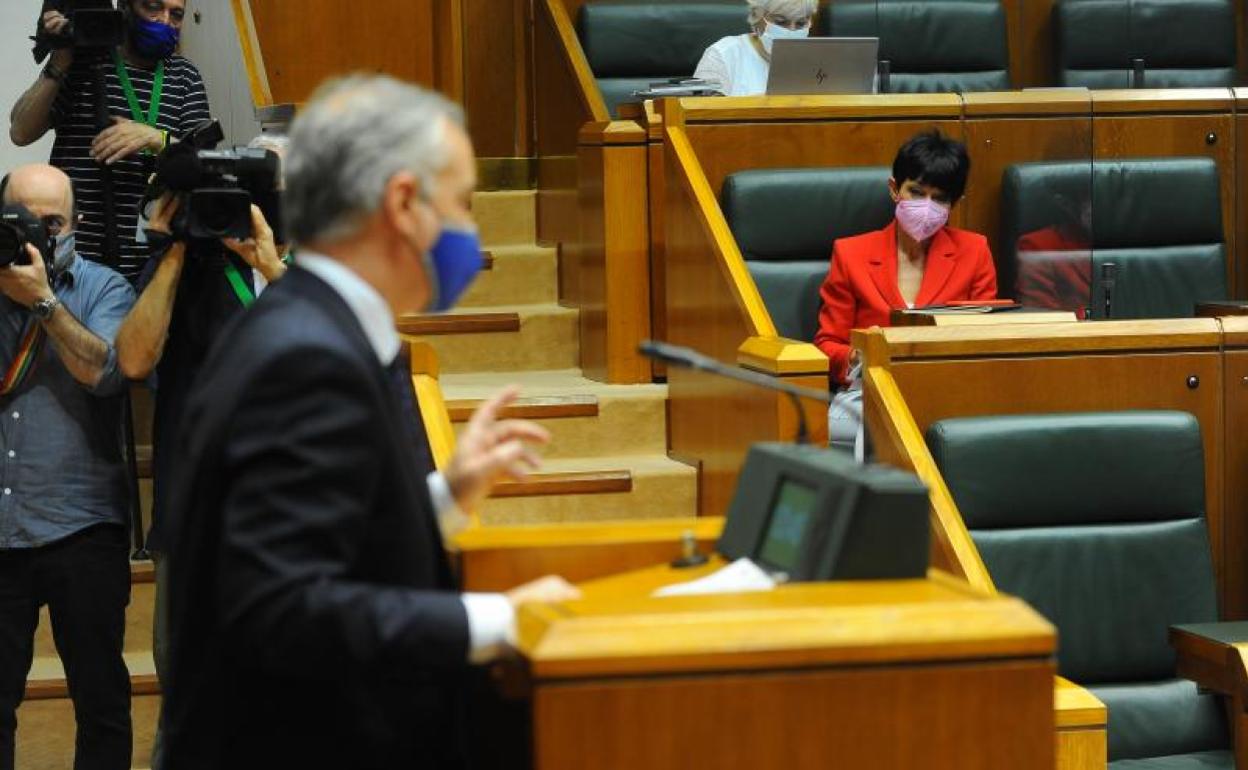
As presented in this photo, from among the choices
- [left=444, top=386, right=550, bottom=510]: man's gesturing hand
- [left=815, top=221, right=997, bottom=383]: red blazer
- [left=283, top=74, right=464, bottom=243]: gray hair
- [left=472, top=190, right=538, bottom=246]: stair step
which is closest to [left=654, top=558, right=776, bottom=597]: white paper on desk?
[left=444, top=386, right=550, bottom=510]: man's gesturing hand

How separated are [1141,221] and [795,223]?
599 mm

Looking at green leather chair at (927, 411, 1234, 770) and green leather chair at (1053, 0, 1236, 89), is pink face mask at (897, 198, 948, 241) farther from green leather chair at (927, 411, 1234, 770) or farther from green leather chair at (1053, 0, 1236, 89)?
green leather chair at (1053, 0, 1236, 89)

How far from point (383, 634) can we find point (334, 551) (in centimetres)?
5

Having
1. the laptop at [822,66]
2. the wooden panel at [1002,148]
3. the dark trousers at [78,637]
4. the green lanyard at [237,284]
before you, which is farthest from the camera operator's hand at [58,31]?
the wooden panel at [1002,148]

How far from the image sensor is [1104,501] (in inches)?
87.0

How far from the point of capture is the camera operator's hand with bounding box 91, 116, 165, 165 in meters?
2.77

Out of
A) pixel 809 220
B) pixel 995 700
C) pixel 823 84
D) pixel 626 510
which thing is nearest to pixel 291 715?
pixel 995 700

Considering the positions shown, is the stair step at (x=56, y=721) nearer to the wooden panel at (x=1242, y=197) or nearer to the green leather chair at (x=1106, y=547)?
the green leather chair at (x=1106, y=547)

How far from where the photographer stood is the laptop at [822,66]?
3.17 meters

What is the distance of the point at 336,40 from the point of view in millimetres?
4066

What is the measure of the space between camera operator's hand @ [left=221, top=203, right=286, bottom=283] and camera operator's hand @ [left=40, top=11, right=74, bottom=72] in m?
0.73

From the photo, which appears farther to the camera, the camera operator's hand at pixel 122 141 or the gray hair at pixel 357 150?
the camera operator's hand at pixel 122 141

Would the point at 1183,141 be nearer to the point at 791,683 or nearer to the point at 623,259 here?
the point at 623,259

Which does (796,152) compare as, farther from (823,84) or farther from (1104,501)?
(1104,501)
